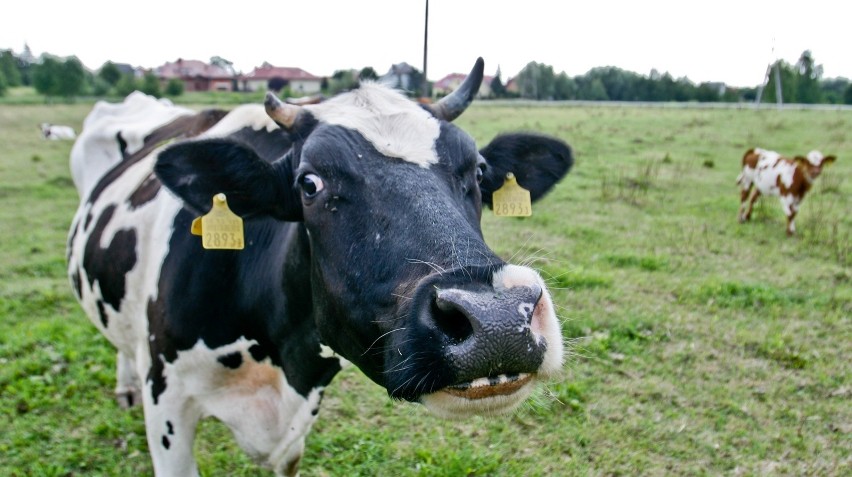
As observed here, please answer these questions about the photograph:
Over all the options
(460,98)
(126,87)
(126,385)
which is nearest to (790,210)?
(460,98)

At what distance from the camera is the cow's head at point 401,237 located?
1642mm

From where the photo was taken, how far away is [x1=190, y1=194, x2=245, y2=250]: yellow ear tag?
253 cm

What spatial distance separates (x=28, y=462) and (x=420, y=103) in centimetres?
327

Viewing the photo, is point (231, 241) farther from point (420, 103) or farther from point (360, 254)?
point (420, 103)

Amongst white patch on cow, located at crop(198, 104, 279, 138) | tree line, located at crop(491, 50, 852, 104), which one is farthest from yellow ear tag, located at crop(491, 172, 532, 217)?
tree line, located at crop(491, 50, 852, 104)

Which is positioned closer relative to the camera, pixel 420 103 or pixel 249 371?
pixel 420 103

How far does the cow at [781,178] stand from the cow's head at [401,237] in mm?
7618

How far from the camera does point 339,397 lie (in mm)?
4543

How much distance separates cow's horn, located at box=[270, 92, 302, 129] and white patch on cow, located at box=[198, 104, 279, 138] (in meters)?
0.67

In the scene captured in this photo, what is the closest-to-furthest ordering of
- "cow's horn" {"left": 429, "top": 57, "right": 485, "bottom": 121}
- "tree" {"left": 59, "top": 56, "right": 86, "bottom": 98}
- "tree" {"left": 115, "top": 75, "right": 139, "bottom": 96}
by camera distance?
"cow's horn" {"left": 429, "top": 57, "right": 485, "bottom": 121} < "tree" {"left": 59, "top": 56, "right": 86, "bottom": 98} < "tree" {"left": 115, "top": 75, "right": 139, "bottom": 96}

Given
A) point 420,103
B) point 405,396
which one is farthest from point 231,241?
point 405,396

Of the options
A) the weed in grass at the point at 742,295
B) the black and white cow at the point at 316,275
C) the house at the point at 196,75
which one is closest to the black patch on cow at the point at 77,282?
the black and white cow at the point at 316,275

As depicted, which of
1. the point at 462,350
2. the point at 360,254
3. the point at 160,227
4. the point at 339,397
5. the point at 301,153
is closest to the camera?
the point at 462,350

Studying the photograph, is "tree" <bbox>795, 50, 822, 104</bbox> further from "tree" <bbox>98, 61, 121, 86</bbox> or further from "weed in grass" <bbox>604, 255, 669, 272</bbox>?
"tree" <bbox>98, 61, 121, 86</bbox>
